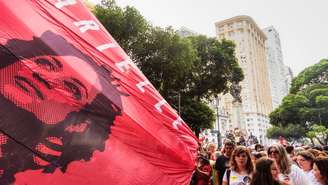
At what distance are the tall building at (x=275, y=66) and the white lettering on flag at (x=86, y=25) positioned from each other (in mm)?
165265

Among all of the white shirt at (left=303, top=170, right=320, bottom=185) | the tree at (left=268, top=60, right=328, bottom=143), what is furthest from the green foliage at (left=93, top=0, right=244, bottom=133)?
the white shirt at (left=303, top=170, right=320, bottom=185)

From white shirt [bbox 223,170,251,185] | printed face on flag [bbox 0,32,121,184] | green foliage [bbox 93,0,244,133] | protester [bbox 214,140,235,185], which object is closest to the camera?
printed face on flag [bbox 0,32,121,184]

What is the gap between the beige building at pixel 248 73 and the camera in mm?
125000

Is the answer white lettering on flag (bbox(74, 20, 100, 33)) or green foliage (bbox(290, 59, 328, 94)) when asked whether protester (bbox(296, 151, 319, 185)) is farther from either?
green foliage (bbox(290, 59, 328, 94))

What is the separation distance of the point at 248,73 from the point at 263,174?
130 meters

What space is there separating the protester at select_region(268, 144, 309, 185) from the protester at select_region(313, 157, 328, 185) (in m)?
0.26

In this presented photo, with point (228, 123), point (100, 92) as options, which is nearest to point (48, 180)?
point (100, 92)

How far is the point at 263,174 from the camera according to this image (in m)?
3.51

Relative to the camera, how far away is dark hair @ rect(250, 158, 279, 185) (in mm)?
3461

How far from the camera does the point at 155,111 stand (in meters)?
3.20

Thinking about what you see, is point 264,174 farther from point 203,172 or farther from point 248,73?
point 248,73

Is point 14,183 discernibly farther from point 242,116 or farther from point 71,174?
point 242,116

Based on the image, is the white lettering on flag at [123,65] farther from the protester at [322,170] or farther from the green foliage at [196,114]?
the green foliage at [196,114]

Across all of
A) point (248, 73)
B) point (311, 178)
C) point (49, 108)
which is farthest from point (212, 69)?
Answer: point (248, 73)
